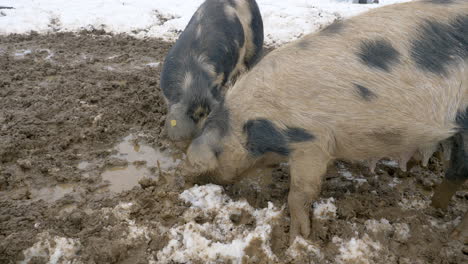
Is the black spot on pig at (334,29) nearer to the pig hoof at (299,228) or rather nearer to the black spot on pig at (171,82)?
the pig hoof at (299,228)

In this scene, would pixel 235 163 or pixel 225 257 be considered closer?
pixel 225 257

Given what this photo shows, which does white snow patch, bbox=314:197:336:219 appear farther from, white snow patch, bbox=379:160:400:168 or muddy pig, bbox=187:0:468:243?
white snow patch, bbox=379:160:400:168

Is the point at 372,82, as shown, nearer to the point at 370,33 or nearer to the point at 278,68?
the point at 370,33

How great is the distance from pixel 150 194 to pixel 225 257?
1074mm

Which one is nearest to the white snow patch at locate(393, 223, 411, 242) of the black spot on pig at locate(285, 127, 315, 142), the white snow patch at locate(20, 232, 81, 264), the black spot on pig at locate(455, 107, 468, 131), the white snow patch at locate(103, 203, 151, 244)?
the black spot on pig at locate(455, 107, 468, 131)

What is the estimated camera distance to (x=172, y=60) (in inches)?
195

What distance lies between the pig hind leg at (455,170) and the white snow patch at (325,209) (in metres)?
0.91

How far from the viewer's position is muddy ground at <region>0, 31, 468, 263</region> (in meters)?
2.93

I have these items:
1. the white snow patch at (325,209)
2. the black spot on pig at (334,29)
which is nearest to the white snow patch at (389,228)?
the white snow patch at (325,209)

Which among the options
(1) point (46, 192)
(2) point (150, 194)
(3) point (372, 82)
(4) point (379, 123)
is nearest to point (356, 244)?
(4) point (379, 123)

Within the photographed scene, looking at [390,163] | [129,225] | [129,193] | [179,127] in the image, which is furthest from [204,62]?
[390,163]

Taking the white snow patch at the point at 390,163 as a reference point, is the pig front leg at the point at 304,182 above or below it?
above

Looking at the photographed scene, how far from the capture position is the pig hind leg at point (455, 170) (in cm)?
279

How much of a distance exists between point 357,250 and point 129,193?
83.5 inches
